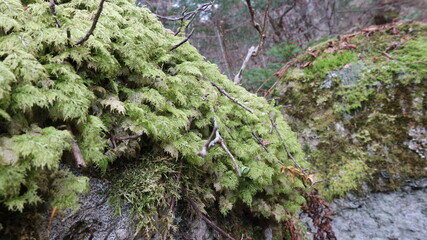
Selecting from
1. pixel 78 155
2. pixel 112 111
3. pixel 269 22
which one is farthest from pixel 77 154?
pixel 269 22

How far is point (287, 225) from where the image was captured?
2.08 m

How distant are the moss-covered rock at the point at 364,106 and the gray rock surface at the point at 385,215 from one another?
13 centimetres

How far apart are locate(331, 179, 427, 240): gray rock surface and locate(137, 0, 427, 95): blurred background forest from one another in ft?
11.9

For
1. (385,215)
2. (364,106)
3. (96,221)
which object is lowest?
(385,215)

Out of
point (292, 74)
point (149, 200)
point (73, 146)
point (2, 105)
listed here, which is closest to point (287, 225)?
point (149, 200)

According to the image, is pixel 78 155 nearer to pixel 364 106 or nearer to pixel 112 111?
Answer: pixel 112 111

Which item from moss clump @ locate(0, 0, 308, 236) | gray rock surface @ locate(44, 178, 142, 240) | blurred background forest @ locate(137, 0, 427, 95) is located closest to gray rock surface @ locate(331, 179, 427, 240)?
moss clump @ locate(0, 0, 308, 236)

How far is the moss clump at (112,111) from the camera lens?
100 cm

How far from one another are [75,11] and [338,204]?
3254mm

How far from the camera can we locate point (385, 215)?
2.64 meters

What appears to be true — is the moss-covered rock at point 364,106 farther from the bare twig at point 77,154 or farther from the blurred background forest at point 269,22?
the bare twig at point 77,154

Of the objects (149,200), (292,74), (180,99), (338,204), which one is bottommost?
(338,204)

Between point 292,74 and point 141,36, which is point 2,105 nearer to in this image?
point 141,36

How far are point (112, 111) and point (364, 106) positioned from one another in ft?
11.1
